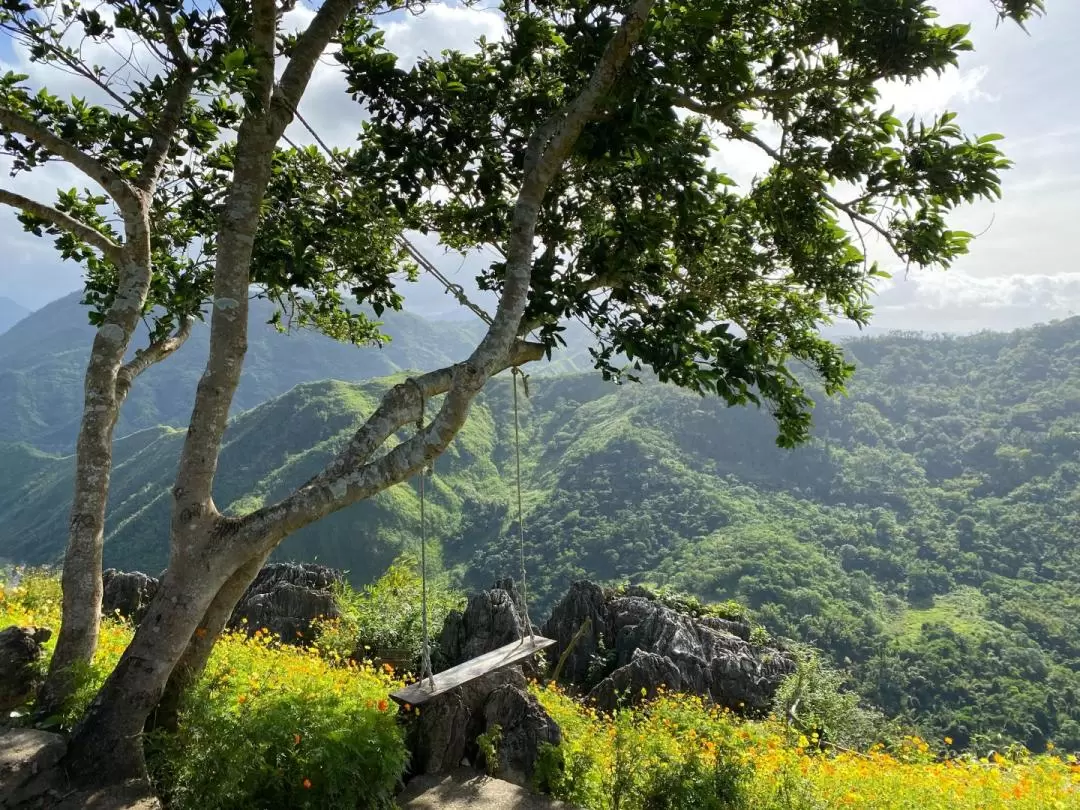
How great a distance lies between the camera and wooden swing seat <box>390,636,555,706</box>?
560 centimetres

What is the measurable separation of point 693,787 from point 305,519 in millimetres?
3527

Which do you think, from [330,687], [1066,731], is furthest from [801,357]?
[1066,731]

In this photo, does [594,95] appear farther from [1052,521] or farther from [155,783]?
[1052,521]

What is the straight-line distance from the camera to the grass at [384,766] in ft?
14.5

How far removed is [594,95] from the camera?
16.2 ft

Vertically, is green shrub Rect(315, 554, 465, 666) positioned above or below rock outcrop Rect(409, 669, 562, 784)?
below

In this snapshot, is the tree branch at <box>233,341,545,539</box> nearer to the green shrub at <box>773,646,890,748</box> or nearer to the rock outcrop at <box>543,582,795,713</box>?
the rock outcrop at <box>543,582,795,713</box>

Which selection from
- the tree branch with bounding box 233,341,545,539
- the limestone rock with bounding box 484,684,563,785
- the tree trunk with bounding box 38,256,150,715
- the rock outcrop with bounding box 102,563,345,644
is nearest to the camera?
the tree branch with bounding box 233,341,545,539

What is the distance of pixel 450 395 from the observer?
4.74 meters

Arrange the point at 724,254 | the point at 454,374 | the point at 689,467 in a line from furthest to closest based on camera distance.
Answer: the point at 689,467 < the point at 724,254 < the point at 454,374

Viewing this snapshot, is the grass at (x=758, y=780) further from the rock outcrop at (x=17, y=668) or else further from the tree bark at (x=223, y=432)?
the rock outcrop at (x=17, y=668)

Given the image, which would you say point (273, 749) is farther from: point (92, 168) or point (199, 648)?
point (92, 168)

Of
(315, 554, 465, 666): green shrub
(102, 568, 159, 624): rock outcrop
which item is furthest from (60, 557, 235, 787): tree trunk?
(102, 568, 159, 624): rock outcrop

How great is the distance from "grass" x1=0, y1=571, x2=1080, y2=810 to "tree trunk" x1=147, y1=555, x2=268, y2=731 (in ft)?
0.58
